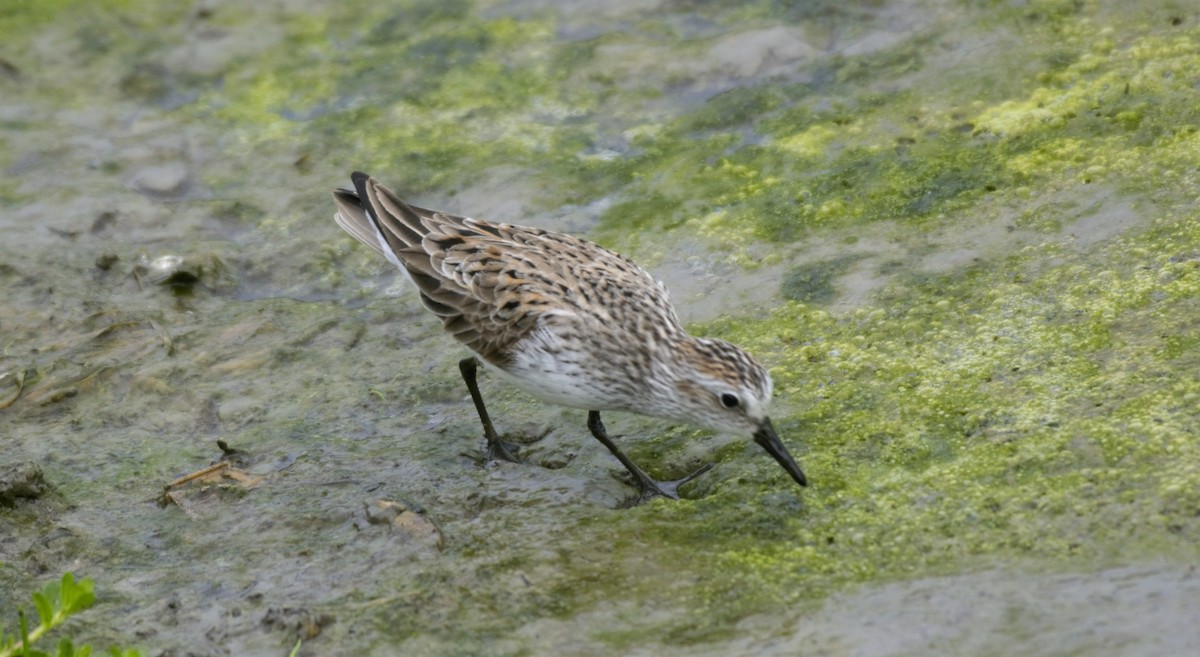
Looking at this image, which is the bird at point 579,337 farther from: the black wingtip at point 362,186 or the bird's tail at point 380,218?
the black wingtip at point 362,186

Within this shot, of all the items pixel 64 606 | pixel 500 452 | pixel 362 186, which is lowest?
pixel 500 452

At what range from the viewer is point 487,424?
6.40 metres

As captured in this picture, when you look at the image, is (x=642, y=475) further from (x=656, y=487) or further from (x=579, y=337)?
(x=579, y=337)

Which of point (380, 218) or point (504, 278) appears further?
point (380, 218)

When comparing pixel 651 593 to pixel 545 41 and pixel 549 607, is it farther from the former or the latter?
pixel 545 41

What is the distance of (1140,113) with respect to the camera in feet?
23.9

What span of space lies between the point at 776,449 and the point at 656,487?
65cm

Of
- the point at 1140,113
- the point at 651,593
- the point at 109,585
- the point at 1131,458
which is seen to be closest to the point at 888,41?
the point at 1140,113

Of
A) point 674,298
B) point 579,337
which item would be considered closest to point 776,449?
point 579,337

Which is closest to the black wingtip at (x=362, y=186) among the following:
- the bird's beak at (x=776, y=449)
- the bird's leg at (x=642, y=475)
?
the bird's leg at (x=642, y=475)

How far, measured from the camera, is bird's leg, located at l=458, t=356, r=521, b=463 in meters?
6.25

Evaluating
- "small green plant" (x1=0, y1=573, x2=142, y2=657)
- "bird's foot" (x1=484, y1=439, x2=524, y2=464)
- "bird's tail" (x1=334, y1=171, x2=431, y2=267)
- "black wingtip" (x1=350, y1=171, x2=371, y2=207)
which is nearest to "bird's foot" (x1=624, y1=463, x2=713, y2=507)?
"bird's foot" (x1=484, y1=439, x2=524, y2=464)

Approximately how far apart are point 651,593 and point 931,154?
373 centimetres

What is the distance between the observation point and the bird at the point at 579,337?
561 centimetres
